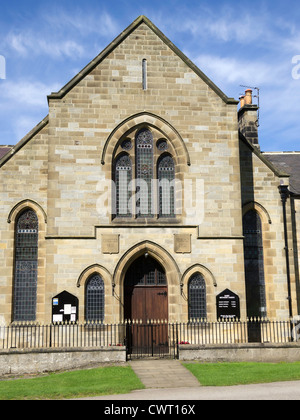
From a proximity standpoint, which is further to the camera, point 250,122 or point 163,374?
point 250,122

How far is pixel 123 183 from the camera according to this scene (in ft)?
66.1

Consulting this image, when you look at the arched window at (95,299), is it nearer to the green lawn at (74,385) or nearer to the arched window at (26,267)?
the arched window at (26,267)

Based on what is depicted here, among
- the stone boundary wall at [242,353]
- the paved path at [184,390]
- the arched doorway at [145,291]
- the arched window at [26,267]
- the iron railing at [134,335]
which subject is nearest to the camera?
the paved path at [184,390]

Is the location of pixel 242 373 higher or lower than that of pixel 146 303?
lower

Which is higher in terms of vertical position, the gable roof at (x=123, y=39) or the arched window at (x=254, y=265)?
the gable roof at (x=123, y=39)

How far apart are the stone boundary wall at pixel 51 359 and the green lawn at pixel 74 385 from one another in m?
0.62

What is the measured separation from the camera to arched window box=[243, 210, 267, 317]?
21.2m

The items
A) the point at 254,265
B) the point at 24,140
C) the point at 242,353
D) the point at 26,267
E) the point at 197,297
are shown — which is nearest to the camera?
the point at 242,353

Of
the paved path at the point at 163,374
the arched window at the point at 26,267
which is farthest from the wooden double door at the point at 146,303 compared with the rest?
the arched window at the point at 26,267

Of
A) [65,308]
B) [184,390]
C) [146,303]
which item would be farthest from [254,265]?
[184,390]

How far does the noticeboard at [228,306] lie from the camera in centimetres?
1917

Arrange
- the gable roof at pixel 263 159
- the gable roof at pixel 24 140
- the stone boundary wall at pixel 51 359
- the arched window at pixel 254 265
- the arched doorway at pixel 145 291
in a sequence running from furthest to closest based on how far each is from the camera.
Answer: the gable roof at pixel 263 159 → the arched window at pixel 254 265 → the gable roof at pixel 24 140 → the arched doorway at pixel 145 291 → the stone boundary wall at pixel 51 359

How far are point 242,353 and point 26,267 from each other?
894cm

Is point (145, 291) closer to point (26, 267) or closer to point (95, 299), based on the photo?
point (95, 299)
